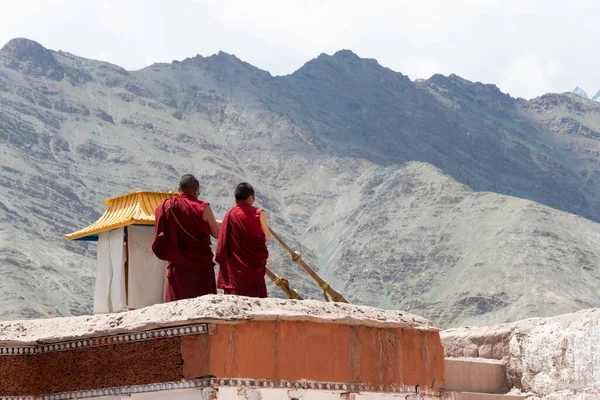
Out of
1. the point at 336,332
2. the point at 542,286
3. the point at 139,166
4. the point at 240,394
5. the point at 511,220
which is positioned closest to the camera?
the point at 240,394

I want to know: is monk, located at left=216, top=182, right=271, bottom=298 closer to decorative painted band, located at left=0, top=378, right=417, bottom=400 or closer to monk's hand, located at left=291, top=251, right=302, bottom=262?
monk's hand, located at left=291, top=251, right=302, bottom=262

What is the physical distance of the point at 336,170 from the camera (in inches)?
5133

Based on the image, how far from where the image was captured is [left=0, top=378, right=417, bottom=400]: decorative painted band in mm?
6836

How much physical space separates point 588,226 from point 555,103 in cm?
6541

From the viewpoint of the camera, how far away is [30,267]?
8319cm

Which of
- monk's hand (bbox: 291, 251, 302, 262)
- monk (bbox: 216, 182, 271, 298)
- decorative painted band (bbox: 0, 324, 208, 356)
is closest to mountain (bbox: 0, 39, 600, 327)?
monk's hand (bbox: 291, 251, 302, 262)

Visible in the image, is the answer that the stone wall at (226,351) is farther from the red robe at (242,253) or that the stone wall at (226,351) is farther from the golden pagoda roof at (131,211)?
the golden pagoda roof at (131,211)

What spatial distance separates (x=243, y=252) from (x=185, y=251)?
0.46m

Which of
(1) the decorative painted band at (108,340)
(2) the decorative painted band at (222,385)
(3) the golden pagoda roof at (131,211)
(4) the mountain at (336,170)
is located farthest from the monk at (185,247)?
(4) the mountain at (336,170)

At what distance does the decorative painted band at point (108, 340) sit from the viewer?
6941 mm

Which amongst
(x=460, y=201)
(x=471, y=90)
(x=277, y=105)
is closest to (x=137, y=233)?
(x=460, y=201)

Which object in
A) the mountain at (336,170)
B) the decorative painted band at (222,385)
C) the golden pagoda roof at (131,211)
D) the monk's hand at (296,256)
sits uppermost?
the mountain at (336,170)

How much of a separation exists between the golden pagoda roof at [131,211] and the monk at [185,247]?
693 mm

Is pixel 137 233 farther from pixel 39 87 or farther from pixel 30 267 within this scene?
pixel 39 87
